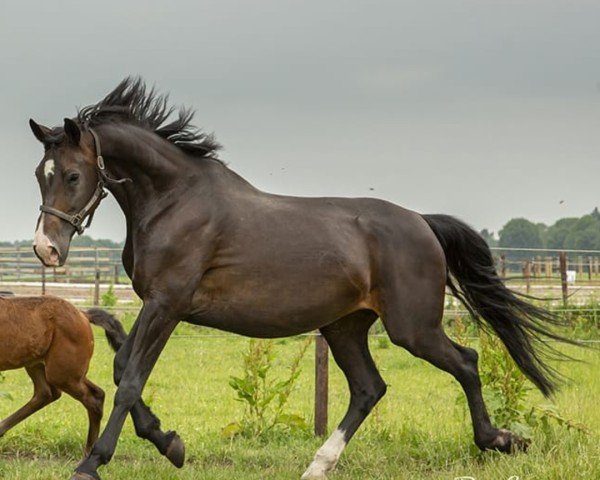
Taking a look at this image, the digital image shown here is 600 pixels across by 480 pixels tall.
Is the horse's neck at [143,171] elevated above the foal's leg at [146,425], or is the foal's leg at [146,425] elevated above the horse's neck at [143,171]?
the horse's neck at [143,171]

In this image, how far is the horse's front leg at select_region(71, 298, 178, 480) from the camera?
549 centimetres

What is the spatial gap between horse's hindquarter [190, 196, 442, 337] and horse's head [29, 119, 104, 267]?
85 cm

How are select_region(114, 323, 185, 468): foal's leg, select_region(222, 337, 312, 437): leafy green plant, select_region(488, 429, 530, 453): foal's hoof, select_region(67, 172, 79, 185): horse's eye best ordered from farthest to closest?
1. select_region(222, 337, 312, 437): leafy green plant
2. select_region(488, 429, 530, 453): foal's hoof
3. select_region(114, 323, 185, 468): foal's leg
4. select_region(67, 172, 79, 185): horse's eye

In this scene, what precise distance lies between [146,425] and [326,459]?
3.96 ft

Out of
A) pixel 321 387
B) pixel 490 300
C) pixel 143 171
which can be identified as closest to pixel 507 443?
pixel 490 300

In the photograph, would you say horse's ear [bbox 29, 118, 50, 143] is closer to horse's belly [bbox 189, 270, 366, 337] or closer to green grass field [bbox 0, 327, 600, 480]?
horse's belly [bbox 189, 270, 366, 337]

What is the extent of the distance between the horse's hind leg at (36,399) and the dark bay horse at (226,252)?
4.30 ft

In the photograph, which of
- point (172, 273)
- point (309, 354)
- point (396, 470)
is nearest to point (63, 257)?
point (172, 273)

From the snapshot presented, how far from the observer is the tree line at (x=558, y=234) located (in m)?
72.9

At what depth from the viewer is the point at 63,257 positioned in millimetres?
5445

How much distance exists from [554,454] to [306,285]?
6.65 feet

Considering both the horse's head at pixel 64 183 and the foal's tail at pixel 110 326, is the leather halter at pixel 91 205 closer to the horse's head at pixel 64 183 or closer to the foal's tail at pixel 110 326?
the horse's head at pixel 64 183

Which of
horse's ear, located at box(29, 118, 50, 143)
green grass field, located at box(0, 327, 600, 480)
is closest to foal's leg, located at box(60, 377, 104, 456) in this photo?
green grass field, located at box(0, 327, 600, 480)

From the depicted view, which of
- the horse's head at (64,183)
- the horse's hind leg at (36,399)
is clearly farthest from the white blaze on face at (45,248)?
the horse's hind leg at (36,399)
